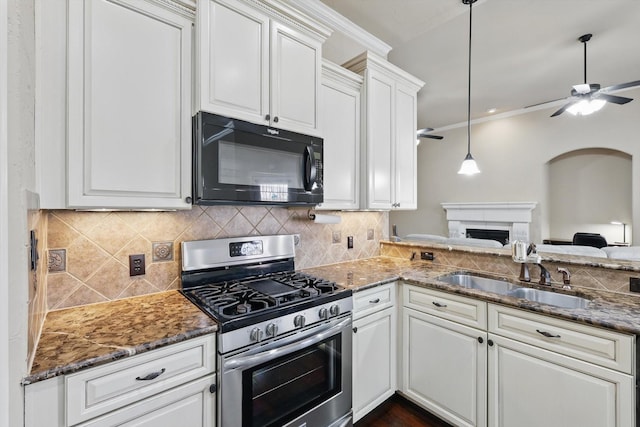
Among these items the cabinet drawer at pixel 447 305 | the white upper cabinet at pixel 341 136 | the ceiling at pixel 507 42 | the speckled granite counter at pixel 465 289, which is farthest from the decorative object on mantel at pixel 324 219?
the ceiling at pixel 507 42

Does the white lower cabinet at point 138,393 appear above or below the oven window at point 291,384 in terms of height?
above

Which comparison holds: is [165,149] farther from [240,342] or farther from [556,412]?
[556,412]

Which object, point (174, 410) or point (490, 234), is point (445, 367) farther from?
point (490, 234)

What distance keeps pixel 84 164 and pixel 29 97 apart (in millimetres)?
301

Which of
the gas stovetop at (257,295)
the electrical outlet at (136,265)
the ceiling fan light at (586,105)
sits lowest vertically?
the gas stovetop at (257,295)

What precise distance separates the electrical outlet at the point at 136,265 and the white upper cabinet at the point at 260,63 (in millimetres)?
835

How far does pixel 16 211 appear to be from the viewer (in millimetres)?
738

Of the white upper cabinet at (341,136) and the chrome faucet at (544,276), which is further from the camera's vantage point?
the white upper cabinet at (341,136)

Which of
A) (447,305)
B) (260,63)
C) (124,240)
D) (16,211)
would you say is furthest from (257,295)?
(260,63)

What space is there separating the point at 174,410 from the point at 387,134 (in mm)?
2189

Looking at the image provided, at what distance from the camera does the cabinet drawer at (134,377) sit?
0.95 meters

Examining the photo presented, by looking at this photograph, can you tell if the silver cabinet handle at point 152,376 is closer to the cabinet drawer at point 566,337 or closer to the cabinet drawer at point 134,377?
the cabinet drawer at point 134,377

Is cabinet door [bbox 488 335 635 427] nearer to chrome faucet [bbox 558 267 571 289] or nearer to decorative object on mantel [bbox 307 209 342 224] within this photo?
chrome faucet [bbox 558 267 571 289]

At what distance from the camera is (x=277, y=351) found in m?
1.36
